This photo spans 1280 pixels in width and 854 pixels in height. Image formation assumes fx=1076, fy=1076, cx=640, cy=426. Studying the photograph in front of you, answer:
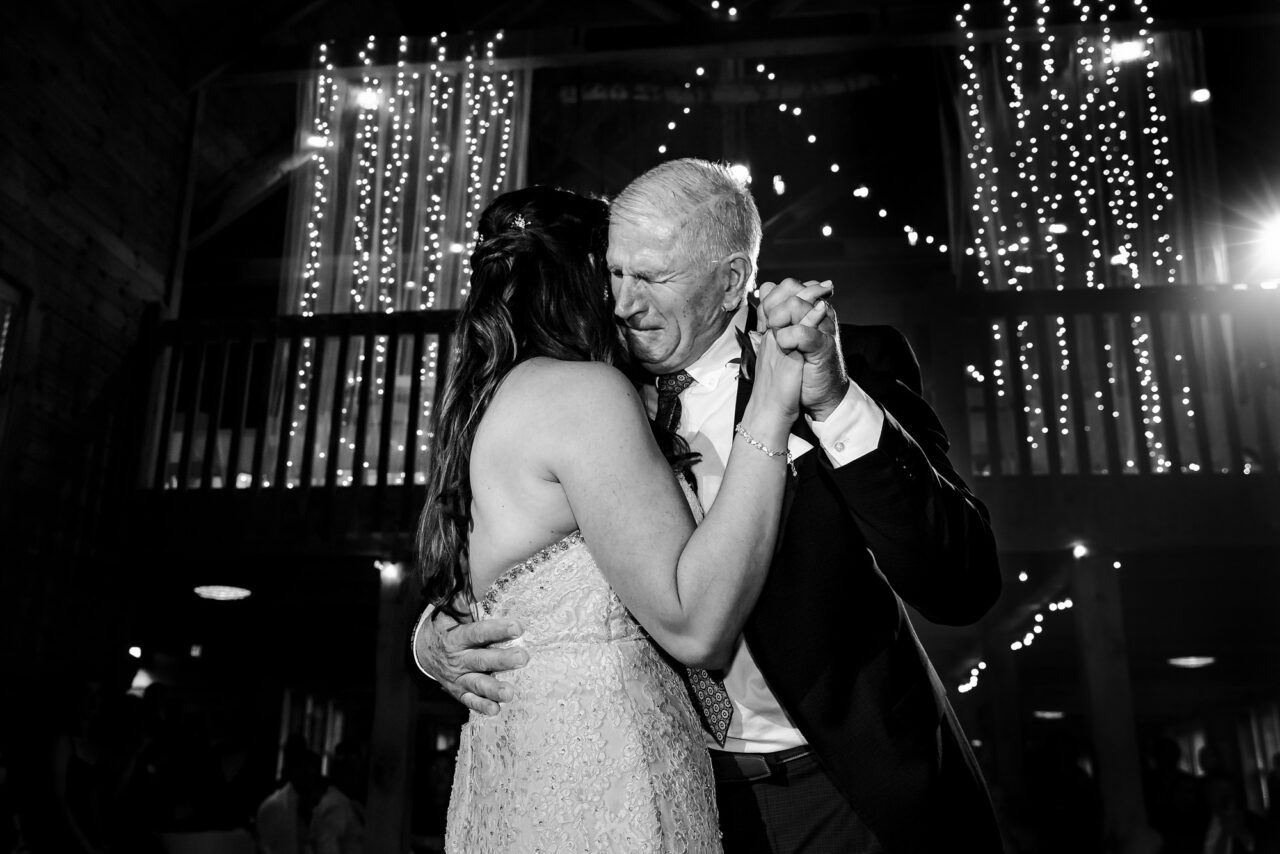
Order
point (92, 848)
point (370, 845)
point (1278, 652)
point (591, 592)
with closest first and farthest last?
point (591, 592)
point (92, 848)
point (370, 845)
point (1278, 652)

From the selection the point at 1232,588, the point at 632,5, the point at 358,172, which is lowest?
the point at 1232,588

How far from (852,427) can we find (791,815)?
2.09 feet

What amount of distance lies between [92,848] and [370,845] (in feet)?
5.63

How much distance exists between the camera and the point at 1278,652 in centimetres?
1150

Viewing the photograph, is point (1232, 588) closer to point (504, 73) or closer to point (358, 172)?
point (504, 73)

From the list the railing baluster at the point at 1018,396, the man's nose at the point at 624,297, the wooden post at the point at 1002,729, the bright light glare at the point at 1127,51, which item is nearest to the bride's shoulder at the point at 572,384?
the man's nose at the point at 624,297

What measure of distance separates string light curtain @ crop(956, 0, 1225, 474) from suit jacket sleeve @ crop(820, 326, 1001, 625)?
5.56 m

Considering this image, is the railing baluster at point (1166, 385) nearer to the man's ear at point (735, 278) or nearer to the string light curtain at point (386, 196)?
the string light curtain at point (386, 196)

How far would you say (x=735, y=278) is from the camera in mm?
2127

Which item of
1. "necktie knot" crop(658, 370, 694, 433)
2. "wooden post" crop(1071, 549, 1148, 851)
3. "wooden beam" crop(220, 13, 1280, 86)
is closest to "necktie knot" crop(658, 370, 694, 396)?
"necktie knot" crop(658, 370, 694, 433)

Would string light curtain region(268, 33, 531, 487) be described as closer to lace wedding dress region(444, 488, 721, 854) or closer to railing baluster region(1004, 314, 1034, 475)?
railing baluster region(1004, 314, 1034, 475)

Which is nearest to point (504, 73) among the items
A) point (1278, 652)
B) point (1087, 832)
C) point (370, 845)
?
point (370, 845)

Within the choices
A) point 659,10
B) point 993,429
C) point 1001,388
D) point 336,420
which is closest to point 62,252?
point 336,420

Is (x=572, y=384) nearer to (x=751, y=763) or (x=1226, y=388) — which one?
(x=751, y=763)
